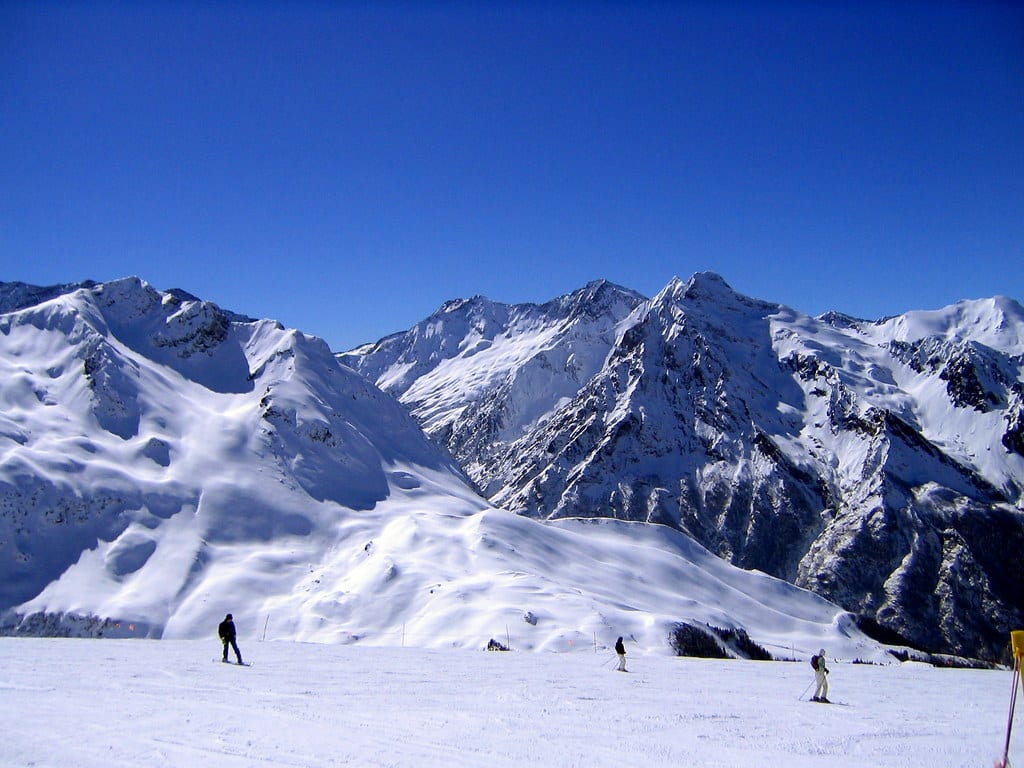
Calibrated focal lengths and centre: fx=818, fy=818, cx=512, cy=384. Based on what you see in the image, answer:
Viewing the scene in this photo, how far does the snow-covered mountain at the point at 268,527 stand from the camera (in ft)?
311

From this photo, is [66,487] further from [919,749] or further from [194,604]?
[919,749]

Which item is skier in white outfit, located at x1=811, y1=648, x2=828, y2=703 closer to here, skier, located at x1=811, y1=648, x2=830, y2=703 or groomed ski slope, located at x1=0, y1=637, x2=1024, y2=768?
→ skier, located at x1=811, y1=648, x2=830, y2=703

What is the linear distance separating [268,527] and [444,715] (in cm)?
11093

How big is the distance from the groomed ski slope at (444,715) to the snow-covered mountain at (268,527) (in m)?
38.6

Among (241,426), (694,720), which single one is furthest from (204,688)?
(241,426)

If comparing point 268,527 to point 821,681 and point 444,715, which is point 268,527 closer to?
point 821,681

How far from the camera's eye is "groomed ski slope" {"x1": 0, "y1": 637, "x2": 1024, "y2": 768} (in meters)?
18.0

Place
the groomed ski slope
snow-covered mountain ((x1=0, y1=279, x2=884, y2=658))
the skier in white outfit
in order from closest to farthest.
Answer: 1. the groomed ski slope
2. the skier in white outfit
3. snow-covered mountain ((x1=0, y1=279, x2=884, y2=658))

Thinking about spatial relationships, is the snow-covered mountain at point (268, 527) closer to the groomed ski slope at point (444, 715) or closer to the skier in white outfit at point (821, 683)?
the groomed ski slope at point (444, 715)

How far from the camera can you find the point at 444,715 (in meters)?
23.1

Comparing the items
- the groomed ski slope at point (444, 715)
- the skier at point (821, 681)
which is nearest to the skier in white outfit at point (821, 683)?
the skier at point (821, 681)

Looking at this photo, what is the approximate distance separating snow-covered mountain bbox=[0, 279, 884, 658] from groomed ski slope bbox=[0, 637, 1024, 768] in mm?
38573

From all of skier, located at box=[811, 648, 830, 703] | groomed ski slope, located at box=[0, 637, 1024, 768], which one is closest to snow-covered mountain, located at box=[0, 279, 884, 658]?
groomed ski slope, located at box=[0, 637, 1024, 768]

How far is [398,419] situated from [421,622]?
335 ft
